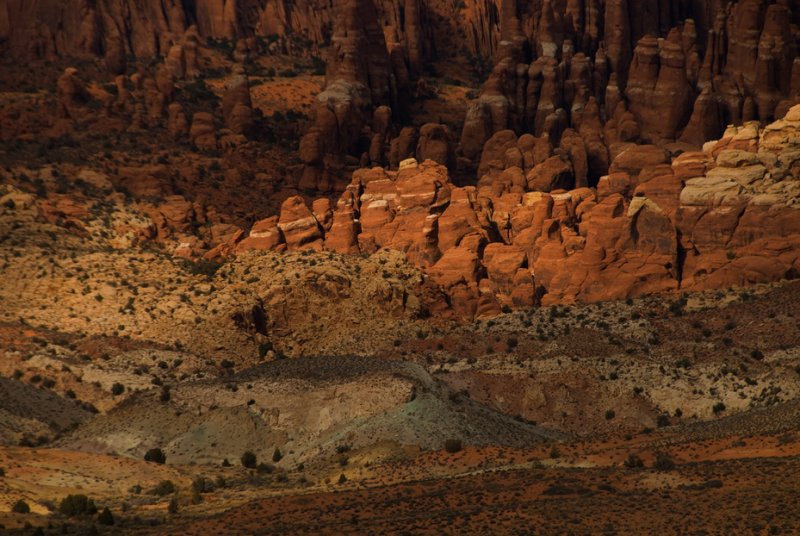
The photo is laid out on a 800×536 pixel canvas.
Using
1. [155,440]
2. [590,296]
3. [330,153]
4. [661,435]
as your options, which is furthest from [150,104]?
[661,435]

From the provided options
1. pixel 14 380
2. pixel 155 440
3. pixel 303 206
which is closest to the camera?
pixel 155 440

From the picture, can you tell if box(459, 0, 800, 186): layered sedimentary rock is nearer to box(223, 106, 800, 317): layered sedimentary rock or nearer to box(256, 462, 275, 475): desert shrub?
box(223, 106, 800, 317): layered sedimentary rock

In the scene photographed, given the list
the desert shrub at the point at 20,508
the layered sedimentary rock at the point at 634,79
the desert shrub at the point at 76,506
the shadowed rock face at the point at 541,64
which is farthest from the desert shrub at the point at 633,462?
the layered sedimentary rock at the point at 634,79

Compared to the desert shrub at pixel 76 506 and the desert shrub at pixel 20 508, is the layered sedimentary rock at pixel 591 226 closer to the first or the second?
the desert shrub at pixel 76 506

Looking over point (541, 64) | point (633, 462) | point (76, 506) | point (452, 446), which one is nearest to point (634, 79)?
point (541, 64)

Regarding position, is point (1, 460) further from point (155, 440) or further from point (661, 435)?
point (661, 435)

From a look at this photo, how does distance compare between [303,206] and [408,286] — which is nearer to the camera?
[408,286]

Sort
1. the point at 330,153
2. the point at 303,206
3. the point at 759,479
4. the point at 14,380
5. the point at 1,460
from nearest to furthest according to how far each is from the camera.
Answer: the point at 759,479 < the point at 1,460 < the point at 14,380 < the point at 303,206 < the point at 330,153

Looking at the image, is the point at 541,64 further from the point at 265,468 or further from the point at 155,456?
the point at 265,468
